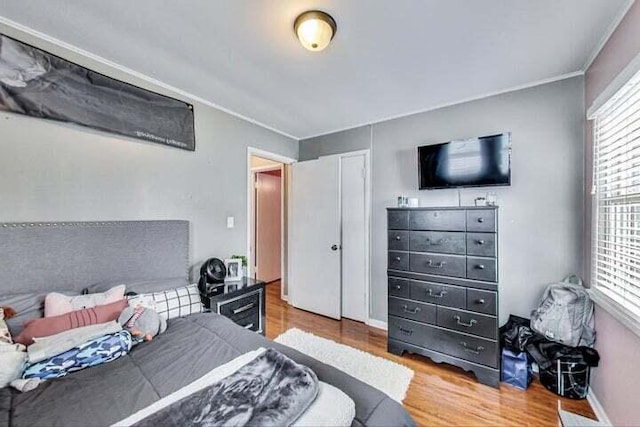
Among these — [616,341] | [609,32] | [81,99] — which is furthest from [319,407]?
[609,32]

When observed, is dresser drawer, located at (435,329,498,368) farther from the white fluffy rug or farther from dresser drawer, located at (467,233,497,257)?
dresser drawer, located at (467,233,497,257)

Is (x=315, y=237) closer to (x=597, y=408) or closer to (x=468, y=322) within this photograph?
(x=468, y=322)

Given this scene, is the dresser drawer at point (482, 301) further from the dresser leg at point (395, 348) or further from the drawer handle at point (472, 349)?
the dresser leg at point (395, 348)

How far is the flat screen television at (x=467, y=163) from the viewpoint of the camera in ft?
7.42

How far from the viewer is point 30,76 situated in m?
1.66

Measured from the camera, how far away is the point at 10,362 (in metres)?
1.19

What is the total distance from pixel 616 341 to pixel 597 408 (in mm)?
555

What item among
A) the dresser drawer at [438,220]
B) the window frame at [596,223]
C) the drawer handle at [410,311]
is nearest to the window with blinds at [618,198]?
the window frame at [596,223]

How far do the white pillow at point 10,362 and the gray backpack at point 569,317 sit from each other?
3.24 m

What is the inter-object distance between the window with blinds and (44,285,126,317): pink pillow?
306 cm

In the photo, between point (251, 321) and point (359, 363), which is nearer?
point (359, 363)

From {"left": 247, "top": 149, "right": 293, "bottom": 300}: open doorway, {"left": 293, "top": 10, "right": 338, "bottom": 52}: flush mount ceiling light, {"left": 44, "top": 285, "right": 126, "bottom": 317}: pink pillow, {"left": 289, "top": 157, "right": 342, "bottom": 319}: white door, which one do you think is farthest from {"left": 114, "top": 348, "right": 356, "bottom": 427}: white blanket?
{"left": 247, "top": 149, "right": 293, "bottom": 300}: open doorway

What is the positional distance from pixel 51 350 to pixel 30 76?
1.66m

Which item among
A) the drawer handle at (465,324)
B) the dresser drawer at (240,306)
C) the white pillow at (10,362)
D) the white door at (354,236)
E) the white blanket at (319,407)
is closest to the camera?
the white blanket at (319,407)
